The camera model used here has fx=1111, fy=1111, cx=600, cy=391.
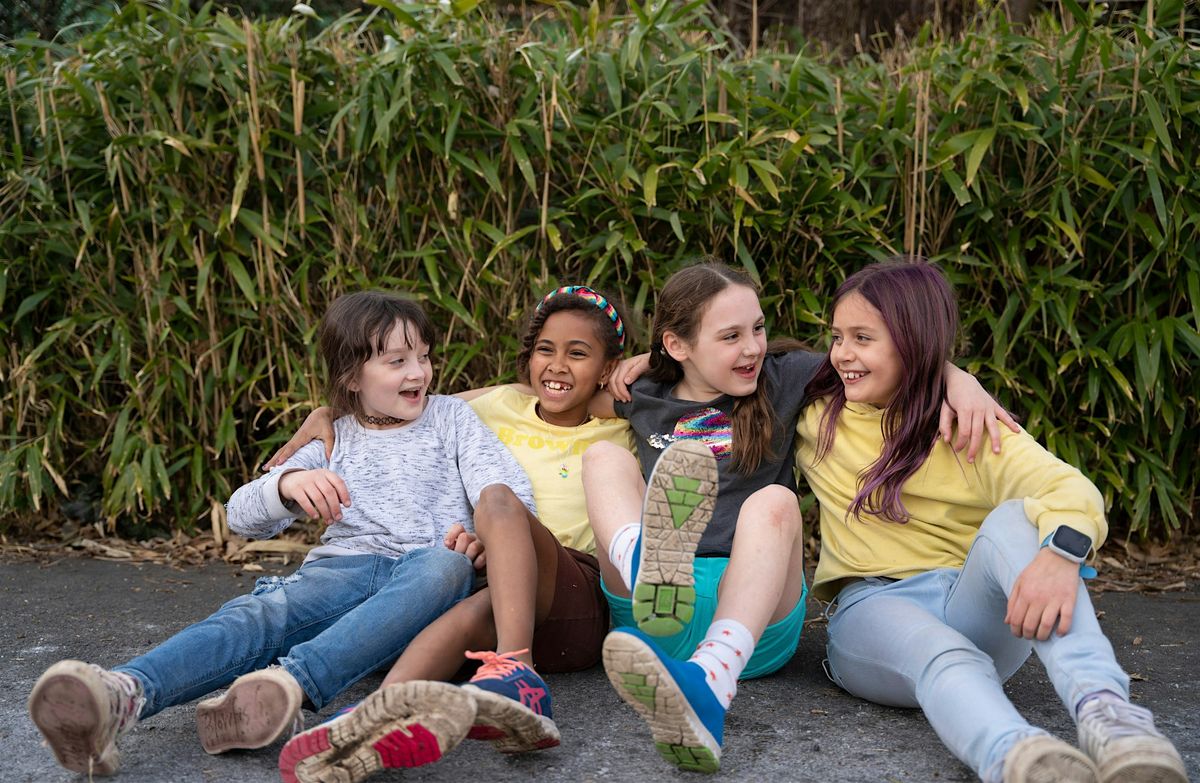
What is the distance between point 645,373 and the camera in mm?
2824

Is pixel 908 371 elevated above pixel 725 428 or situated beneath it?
elevated above

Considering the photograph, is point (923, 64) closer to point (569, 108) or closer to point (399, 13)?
point (569, 108)

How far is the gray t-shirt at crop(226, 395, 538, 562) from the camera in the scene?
2582 millimetres

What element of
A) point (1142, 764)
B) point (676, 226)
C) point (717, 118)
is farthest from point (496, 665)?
point (717, 118)

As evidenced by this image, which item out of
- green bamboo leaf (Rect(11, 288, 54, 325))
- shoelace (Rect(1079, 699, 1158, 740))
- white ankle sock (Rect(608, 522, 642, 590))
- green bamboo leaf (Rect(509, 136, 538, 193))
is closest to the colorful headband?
green bamboo leaf (Rect(509, 136, 538, 193))

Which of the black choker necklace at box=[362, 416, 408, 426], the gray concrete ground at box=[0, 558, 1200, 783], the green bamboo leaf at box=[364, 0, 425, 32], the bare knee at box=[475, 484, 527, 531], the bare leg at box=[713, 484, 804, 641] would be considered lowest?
the gray concrete ground at box=[0, 558, 1200, 783]

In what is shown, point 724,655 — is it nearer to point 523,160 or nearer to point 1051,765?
point 1051,765

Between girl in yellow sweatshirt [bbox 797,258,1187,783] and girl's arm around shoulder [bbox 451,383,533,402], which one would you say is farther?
girl's arm around shoulder [bbox 451,383,533,402]

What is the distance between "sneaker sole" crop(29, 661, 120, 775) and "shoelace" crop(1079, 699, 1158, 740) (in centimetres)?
159

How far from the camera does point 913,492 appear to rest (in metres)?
2.42

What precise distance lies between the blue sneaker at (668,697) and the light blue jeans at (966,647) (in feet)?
1.32

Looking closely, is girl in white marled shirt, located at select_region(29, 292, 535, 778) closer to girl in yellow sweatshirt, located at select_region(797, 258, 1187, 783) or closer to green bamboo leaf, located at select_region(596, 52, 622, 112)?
girl in yellow sweatshirt, located at select_region(797, 258, 1187, 783)

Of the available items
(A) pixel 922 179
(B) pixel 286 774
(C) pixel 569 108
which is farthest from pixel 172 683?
(A) pixel 922 179

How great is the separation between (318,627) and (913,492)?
1.32m
